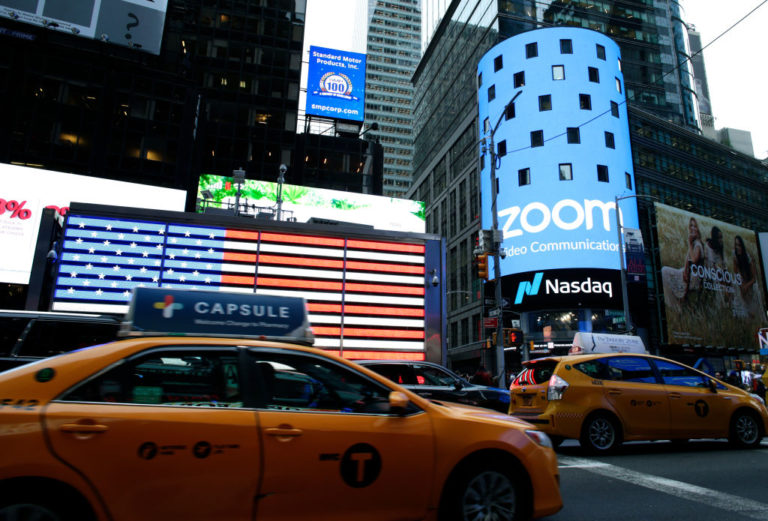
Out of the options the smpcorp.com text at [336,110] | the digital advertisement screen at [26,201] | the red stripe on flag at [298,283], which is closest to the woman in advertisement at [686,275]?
the smpcorp.com text at [336,110]

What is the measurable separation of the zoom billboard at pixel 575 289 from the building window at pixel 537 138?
12026mm

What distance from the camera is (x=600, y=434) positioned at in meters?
8.17

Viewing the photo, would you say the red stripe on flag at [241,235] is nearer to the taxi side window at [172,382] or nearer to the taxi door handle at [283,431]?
the taxi side window at [172,382]

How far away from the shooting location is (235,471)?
334 cm

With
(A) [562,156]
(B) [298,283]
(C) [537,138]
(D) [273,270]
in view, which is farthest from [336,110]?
(B) [298,283]

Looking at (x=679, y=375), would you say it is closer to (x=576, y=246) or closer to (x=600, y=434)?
(x=600, y=434)

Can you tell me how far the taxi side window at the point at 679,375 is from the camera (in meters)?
8.72

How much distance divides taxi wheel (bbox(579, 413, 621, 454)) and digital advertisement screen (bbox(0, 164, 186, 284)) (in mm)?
32224

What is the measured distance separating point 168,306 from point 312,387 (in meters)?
1.39

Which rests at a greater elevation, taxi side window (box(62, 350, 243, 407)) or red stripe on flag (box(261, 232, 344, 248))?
red stripe on flag (box(261, 232, 344, 248))

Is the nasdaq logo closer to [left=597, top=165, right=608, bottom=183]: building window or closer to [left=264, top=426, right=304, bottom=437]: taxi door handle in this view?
[left=597, top=165, right=608, bottom=183]: building window

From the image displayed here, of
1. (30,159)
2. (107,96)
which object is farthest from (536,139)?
(30,159)

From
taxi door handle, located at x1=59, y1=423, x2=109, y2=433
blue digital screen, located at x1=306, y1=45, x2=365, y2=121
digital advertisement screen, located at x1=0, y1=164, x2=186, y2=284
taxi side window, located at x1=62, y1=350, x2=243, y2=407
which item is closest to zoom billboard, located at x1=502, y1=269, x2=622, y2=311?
blue digital screen, located at x1=306, y1=45, x2=365, y2=121

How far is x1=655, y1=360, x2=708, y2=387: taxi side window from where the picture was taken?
8.72 m
